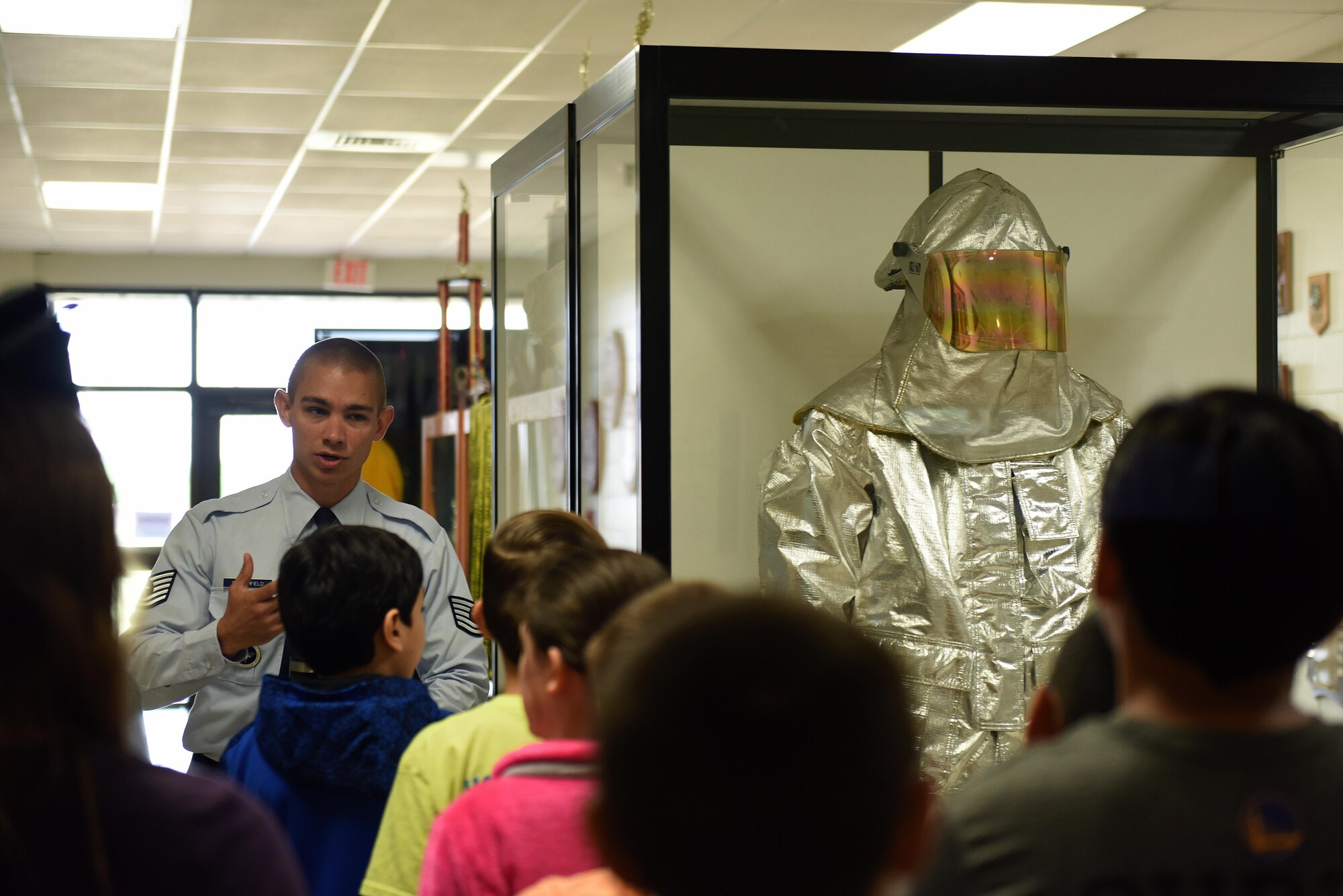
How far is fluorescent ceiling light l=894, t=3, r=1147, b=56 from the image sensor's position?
4.68m

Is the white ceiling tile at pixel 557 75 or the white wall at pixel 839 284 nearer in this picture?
the white wall at pixel 839 284

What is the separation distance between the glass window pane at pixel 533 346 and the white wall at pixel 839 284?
29cm

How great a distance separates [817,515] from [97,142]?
5092mm

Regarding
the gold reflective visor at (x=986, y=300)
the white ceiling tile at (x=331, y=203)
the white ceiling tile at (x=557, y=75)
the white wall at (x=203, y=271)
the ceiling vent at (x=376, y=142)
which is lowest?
the gold reflective visor at (x=986, y=300)

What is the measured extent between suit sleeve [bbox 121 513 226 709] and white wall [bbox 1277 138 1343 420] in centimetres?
198

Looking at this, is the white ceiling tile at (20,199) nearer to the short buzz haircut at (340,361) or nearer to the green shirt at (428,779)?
the short buzz haircut at (340,361)

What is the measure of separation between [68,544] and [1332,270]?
8.31 feet

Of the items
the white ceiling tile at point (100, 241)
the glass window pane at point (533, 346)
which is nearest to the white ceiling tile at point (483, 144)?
the white ceiling tile at point (100, 241)

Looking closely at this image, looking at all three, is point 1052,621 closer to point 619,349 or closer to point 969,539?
point 969,539

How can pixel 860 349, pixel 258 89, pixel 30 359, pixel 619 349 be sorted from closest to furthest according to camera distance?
pixel 30 359 < pixel 619 349 < pixel 860 349 < pixel 258 89

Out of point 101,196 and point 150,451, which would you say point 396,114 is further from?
point 150,451

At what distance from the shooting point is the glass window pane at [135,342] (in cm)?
926

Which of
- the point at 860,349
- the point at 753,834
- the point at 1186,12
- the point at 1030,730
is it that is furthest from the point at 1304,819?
the point at 1186,12

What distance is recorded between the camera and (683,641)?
70 cm
